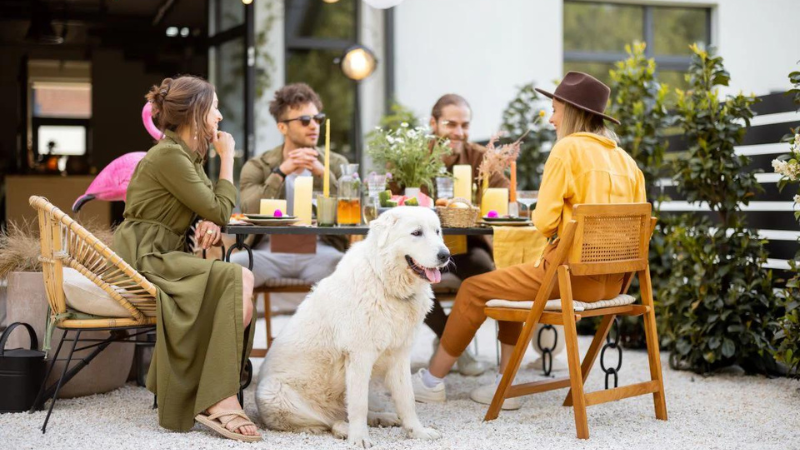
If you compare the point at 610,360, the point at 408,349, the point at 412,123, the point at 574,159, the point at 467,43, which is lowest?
the point at 610,360

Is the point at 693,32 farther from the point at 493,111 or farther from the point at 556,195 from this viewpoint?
the point at 556,195

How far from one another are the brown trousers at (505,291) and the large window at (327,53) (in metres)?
4.67

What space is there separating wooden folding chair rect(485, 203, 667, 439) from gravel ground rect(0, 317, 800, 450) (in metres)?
0.14

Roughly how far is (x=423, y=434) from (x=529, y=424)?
21.2 inches

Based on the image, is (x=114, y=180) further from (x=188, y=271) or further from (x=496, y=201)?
(x=496, y=201)

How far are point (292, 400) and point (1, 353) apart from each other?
4.52 ft

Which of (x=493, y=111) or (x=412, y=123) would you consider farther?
(x=493, y=111)

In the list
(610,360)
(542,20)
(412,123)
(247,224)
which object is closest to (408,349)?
(247,224)

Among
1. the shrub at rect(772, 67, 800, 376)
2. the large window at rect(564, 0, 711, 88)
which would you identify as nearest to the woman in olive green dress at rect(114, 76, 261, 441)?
the shrub at rect(772, 67, 800, 376)

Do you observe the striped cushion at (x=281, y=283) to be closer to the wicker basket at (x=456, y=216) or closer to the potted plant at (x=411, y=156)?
the potted plant at (x=411, y=156)

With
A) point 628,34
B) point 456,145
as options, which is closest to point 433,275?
point 456,145

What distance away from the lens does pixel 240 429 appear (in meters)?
3.32

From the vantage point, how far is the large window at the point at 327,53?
835 cm

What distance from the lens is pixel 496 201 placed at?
4348 millimetres
